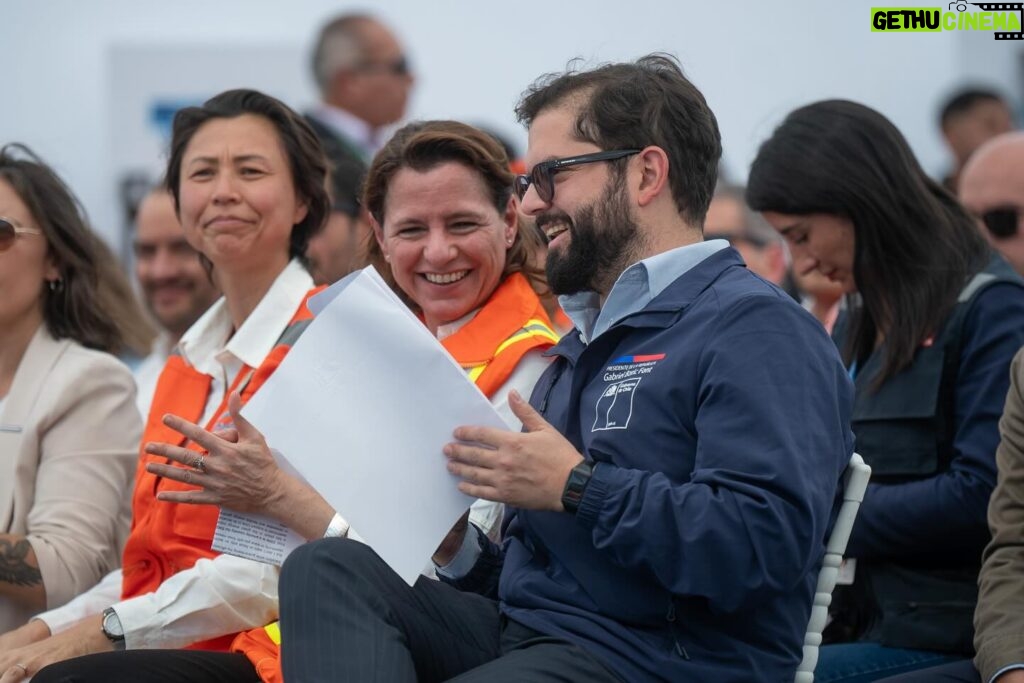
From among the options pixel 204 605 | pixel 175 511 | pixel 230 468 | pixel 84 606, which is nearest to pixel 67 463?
pixel 84 606

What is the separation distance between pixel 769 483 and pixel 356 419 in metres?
0.79

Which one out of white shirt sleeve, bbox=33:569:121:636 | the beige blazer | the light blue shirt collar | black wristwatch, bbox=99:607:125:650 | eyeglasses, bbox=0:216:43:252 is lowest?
white shirt sleeve, bbox=33:569:121:636

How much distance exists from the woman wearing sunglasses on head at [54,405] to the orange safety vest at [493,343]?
2.55ft

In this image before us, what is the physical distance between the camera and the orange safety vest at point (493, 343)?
127 inches

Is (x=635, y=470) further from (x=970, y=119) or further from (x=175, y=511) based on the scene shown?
(x=970, y=119)

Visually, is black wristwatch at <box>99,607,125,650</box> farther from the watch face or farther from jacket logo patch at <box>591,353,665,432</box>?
jacket logo patch at <box>591,353,665,432</box>

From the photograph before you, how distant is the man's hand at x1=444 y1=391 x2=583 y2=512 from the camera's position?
2.43 metres

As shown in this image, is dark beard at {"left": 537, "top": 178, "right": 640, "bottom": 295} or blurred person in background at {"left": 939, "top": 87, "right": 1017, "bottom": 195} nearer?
dark beard at {"left": 537, "top": 178, "right": 640, "bottom": 295}

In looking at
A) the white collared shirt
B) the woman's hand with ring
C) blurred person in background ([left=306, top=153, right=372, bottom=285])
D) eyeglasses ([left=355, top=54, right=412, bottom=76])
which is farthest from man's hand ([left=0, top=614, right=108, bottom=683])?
eyeglasses ([left=355, top=54, right=412, bottom=76])

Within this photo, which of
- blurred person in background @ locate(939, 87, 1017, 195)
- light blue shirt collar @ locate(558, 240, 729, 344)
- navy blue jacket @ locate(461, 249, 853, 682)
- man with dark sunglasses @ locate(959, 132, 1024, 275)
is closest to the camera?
navy blue jacket @ locate(461, 249, 853, 682)

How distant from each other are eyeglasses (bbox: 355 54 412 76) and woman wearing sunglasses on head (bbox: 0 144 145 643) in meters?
2.85

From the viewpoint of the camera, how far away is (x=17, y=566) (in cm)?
373

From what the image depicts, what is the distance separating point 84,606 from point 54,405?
627 mm

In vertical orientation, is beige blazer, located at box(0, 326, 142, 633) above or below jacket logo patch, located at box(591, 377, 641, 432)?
below
